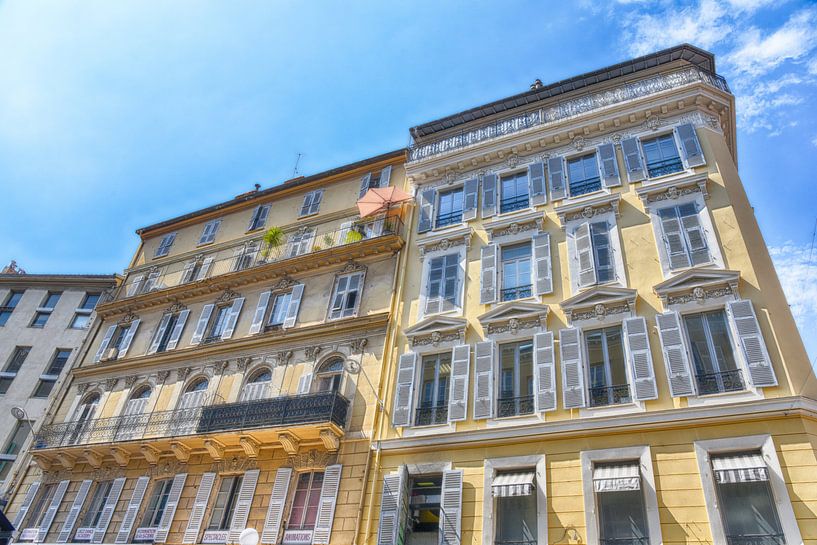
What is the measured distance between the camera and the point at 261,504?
51.0 feet

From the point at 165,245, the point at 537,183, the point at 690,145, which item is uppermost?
the point at 165,245

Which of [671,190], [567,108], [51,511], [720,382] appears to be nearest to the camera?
[720,382]

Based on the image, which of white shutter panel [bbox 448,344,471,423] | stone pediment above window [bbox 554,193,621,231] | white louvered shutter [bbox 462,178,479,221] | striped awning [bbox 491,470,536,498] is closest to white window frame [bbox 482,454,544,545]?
striped awning [bbox 491,470,536,498]

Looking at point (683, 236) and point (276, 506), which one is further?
point (276, 506)

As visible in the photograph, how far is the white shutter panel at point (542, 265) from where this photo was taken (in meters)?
15.2

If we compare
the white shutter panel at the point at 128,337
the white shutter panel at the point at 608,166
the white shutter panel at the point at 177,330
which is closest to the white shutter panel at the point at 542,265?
the white shutter panel at the point at 608,166

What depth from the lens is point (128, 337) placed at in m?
23.4

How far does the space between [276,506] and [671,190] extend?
13851 mm

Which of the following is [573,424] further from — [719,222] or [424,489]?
[719,222]

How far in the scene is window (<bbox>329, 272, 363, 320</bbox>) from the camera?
18594 mm

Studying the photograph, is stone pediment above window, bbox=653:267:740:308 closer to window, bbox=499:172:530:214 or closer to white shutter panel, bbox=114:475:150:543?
window, bbox=499:172:530:214

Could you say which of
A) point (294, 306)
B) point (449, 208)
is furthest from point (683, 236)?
point (294, 306)

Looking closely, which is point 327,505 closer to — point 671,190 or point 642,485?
point 642,485

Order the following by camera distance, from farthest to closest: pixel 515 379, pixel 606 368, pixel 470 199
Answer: pixel 470 199 < pixel 515 379 < pixel 606 368
